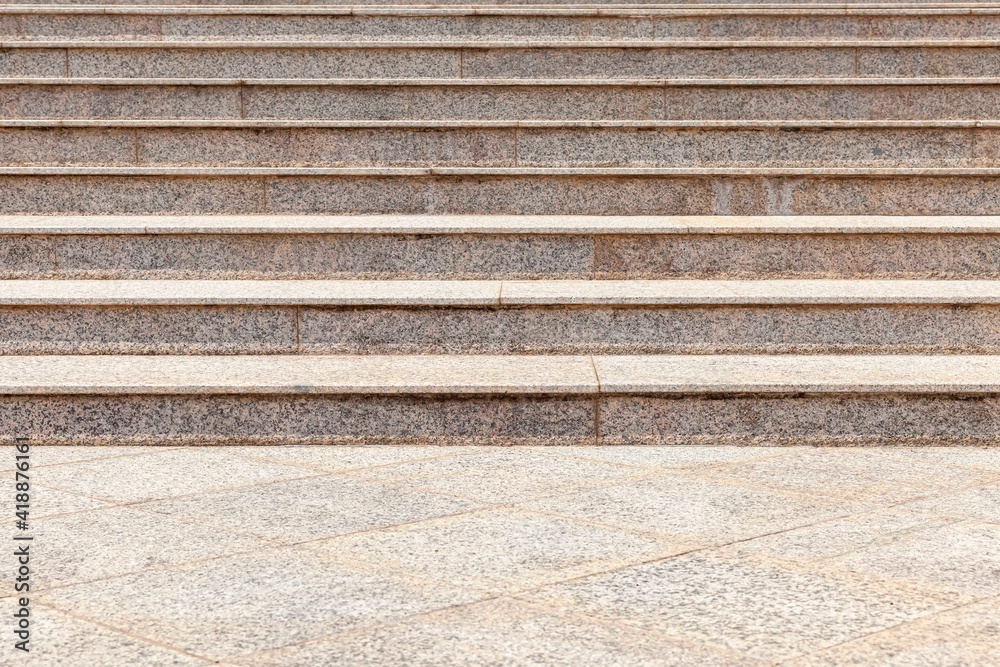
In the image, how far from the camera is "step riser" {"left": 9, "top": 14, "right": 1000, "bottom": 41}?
6918mm

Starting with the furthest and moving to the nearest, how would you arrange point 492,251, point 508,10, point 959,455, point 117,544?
point 508,10 < point 492,251 < point 959,455 < point 117,544

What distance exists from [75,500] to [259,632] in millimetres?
1246

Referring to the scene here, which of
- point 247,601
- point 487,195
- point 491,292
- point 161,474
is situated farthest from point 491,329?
point 247,601

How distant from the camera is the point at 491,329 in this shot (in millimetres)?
4738

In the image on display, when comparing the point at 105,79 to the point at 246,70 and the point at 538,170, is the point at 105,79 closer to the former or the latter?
the point at 246,70

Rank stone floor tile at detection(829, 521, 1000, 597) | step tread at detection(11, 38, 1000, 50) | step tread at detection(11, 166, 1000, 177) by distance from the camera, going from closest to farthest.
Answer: stone floor tile at detection(829, 521, 1000, 597), step tread at detection(11, 166, 1000, 177), step tread at detection(11, 38, 1000, 50)

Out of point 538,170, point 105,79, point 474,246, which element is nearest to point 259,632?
point 474,246

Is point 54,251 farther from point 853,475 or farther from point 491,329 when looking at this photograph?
point 853,475

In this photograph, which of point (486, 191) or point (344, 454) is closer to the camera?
point (344, 454)

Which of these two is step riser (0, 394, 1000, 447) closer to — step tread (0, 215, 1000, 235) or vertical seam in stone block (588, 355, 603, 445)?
vertical seam in stone block (588, 355, 603, 445)

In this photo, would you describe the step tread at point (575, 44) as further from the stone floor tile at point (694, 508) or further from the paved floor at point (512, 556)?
the stone floor tile at point (694, 508)

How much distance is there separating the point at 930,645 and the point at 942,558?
0.59 metres

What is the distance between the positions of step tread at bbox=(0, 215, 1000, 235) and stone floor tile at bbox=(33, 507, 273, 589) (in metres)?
1.97

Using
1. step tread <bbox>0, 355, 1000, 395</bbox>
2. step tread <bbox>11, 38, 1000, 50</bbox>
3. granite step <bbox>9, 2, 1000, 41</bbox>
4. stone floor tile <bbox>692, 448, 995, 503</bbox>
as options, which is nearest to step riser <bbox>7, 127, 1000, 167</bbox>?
step tread <bbox>11, 38, 1000, 50</bbox>
